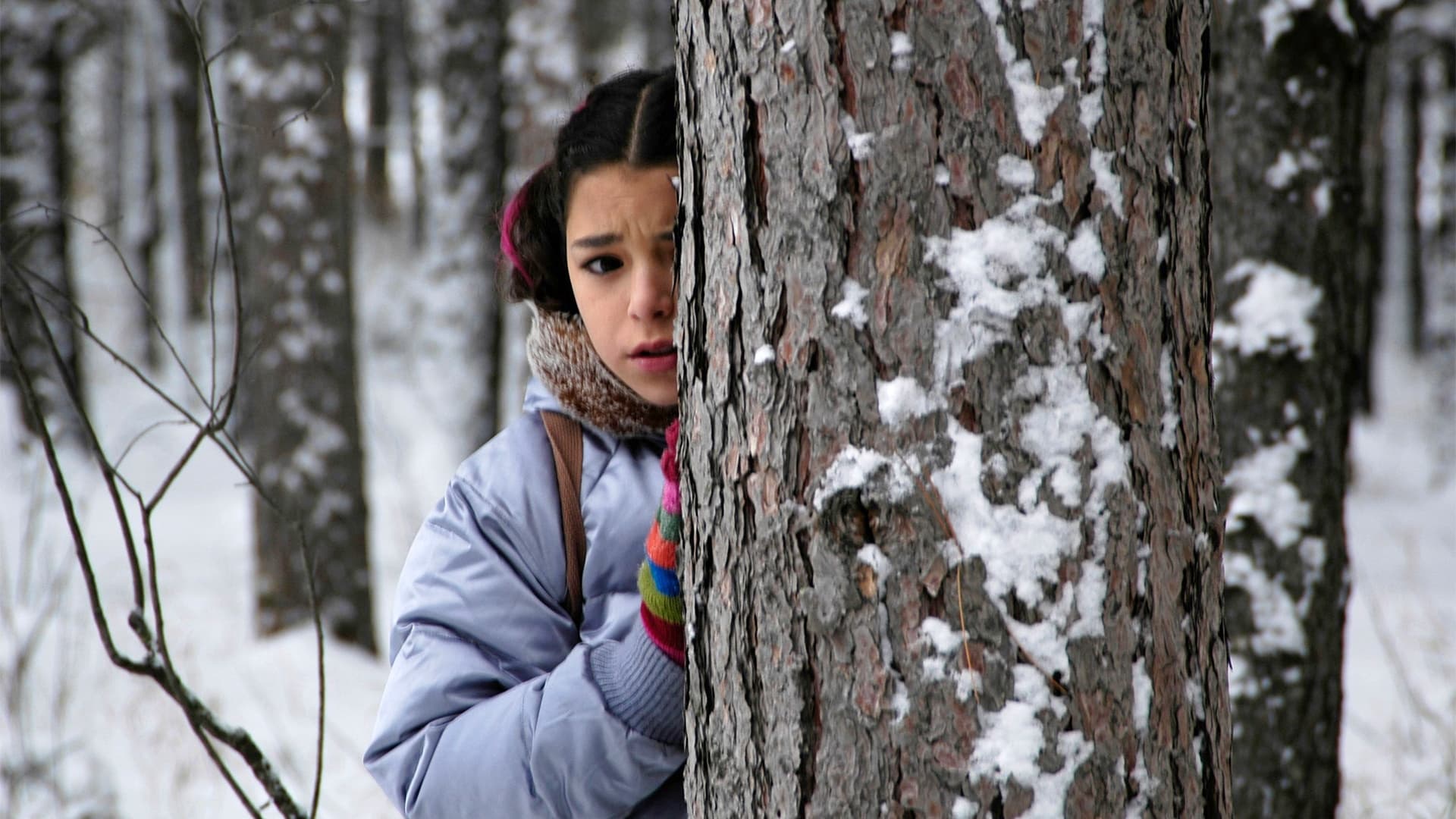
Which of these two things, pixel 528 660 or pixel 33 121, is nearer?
pixel 528 660

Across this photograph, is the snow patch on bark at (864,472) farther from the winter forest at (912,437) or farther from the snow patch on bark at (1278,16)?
the snow patch on bark at (1278,16)

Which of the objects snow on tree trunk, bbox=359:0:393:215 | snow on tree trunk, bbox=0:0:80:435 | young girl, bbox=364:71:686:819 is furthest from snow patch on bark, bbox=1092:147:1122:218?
snow on tree trunk, bbox=359:0:393:215

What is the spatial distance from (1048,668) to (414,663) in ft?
2.64

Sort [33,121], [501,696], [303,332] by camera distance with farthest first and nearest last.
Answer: [33,121] < [303,332] < [501,696]

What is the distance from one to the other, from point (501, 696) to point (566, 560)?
216mm

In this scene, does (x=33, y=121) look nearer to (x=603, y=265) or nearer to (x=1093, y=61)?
(x=603, y=265)

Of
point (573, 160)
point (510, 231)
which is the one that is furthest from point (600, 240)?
point (510, 231)

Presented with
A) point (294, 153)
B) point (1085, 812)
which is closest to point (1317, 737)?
point (1085, 812)

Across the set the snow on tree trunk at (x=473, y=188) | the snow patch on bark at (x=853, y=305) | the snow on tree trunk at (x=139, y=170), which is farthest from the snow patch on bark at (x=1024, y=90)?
the snow on tree trunk at (x=139, y=170)

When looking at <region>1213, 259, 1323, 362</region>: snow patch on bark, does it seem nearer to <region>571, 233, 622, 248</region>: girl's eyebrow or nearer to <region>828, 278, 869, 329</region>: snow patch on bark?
<region>571, 233, 622, 248</region>: girl's eyebrow

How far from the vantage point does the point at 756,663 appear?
1084 mm

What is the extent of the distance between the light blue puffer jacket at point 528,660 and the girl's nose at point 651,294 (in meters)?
0.22

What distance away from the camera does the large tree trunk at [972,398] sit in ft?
3.26

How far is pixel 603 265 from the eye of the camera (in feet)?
5.09
